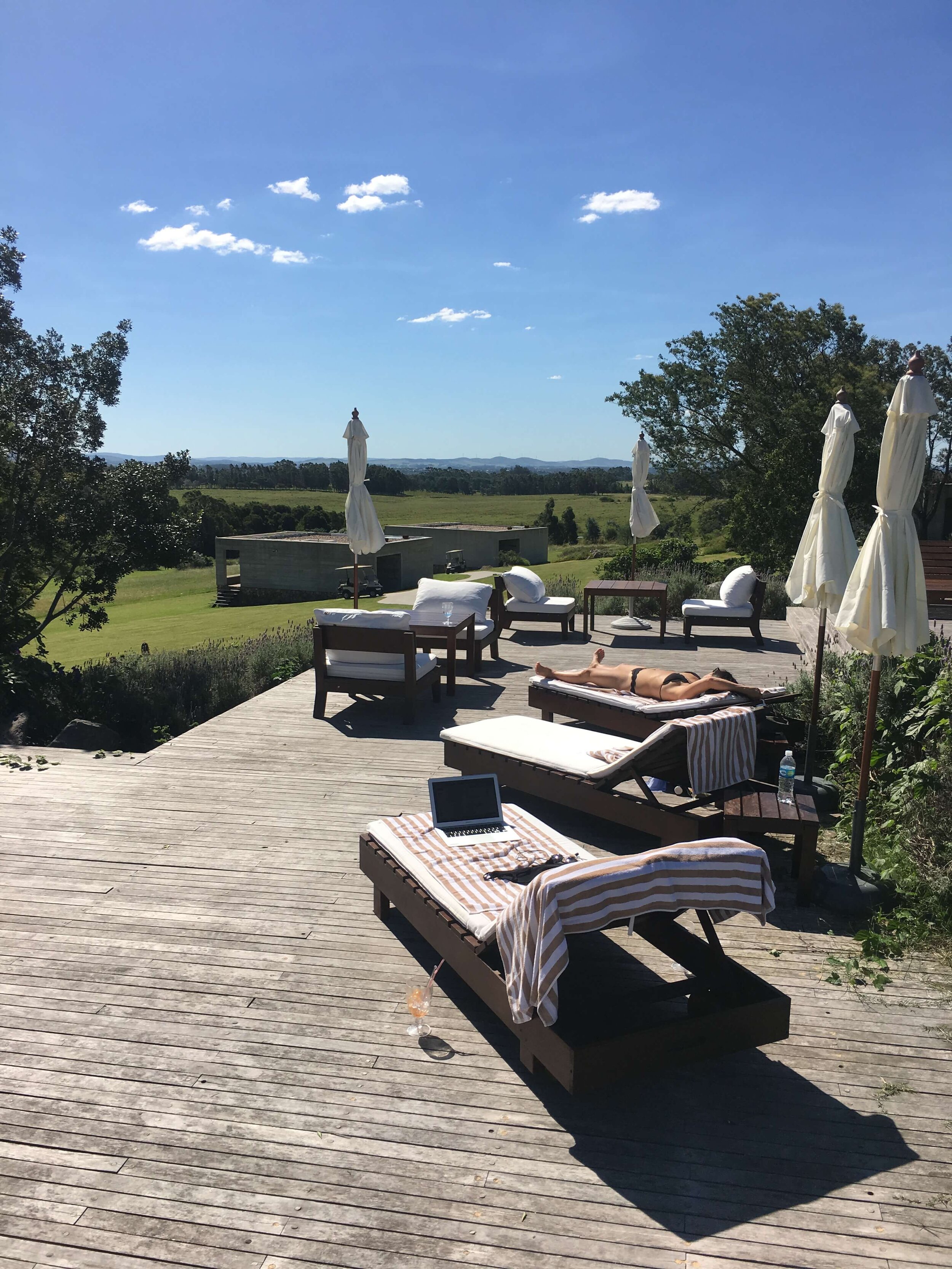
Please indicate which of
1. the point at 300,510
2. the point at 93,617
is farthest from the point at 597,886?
the point at 300,510

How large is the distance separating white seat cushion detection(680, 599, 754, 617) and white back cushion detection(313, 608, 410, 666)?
4492 mm

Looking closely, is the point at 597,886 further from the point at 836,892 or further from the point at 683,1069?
the point at 836,892

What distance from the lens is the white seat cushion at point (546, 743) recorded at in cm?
490

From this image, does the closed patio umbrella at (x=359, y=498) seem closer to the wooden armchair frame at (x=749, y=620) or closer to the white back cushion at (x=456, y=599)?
the white back cushion at (x=456, y=599)

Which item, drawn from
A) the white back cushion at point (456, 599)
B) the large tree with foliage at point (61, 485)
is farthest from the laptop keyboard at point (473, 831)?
the large tree with foliage at point (61, 485)

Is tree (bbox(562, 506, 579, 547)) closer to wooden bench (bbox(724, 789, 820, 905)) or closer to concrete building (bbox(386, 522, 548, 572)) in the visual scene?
concrete building (bbox(386, 522, 548, 572))

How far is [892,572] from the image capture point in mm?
4047

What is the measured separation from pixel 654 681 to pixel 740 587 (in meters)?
4.80

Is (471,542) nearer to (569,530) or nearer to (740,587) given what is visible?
(569,530)

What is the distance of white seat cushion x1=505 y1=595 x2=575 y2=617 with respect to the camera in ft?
35.7

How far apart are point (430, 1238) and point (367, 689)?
18.4 feet

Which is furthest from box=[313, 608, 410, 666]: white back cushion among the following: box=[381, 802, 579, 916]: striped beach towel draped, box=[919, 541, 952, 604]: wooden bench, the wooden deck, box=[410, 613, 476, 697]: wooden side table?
box=[919, 541, 952, 604]: wooden bench

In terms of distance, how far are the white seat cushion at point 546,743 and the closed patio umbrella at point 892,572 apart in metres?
1.10

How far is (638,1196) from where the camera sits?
93.6 inches
